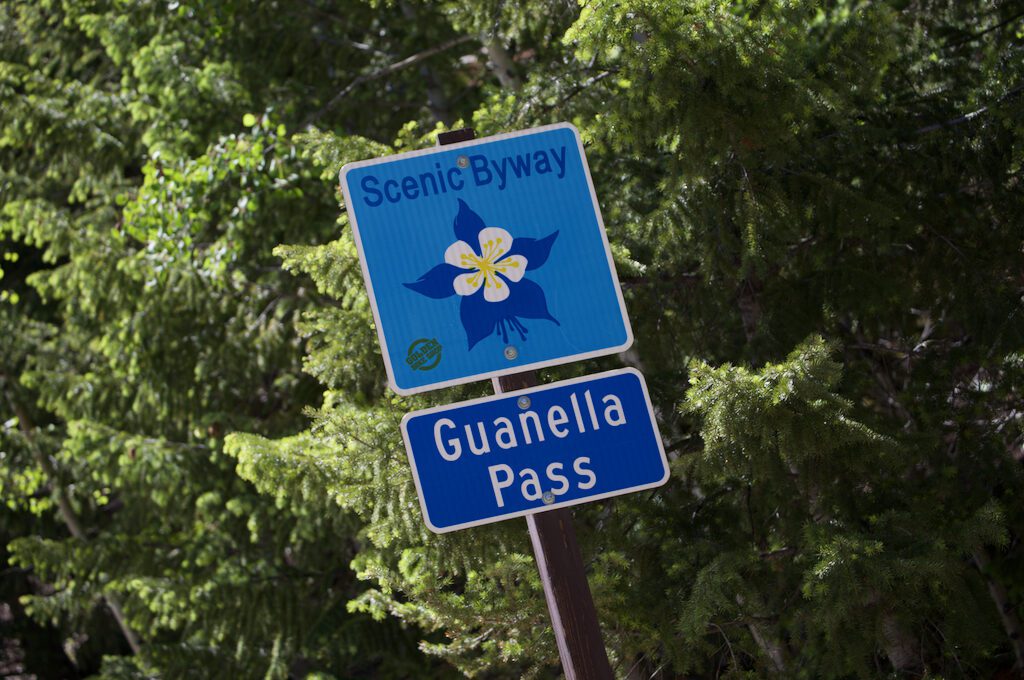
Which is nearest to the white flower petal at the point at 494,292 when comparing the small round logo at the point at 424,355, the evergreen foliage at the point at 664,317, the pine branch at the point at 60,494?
the small round logo at the point at 424,355

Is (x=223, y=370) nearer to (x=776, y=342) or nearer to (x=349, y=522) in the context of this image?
(x=349, y=522)

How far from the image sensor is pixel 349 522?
7629mm

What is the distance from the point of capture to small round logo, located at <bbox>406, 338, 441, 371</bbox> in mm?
3283

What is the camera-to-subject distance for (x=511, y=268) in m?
3.32

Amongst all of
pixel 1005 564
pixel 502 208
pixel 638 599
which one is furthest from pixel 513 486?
pixel 1005 564

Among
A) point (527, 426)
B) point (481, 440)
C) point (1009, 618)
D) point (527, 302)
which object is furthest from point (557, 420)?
point (1009, 618)

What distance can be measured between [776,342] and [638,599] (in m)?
1.52

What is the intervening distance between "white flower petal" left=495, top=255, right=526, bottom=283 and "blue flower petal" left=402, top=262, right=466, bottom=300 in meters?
0.10

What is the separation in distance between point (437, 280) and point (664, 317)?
147 inches

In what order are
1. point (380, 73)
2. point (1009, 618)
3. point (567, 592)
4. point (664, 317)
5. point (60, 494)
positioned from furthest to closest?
point (60, 494)
point (380, 73)
point (1009, 618)
point (664, 317)
point (567, 592)

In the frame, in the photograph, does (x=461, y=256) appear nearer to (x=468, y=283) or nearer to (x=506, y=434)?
(x=468, y=283)

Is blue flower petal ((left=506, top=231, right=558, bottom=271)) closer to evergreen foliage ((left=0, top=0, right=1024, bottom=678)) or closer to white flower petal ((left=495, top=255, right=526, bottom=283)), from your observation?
white flower petal ((left=495, top=255, right=526, bottom=283))

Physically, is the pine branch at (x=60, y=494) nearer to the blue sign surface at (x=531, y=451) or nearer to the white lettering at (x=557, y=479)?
the blue sign surface at (x=531, y=451)

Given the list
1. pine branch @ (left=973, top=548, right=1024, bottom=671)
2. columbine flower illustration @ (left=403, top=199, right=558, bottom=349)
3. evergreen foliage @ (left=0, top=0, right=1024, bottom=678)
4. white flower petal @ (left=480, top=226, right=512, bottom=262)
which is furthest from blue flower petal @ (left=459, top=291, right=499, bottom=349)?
pine branch @ (left=973, top=548, right=1024, bottom=671)
